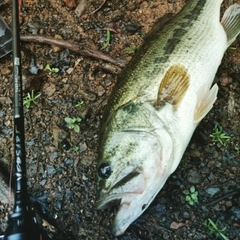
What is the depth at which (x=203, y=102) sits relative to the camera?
3.28m

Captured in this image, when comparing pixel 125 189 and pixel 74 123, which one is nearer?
pixel 125 189

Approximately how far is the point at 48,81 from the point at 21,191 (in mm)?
1526

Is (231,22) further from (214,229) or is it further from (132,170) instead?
(214,229)

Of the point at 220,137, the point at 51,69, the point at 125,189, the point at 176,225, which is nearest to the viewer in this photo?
the point at 125,189

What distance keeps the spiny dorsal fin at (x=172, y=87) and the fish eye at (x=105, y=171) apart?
659 mm

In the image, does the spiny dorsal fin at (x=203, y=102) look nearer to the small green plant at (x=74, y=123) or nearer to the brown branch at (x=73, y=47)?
the brown branch at (x=73, y=47)

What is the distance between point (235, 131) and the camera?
373 centimetres

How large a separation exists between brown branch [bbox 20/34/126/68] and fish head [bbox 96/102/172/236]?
1.09 metres

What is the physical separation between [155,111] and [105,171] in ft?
2.10

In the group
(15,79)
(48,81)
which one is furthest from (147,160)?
(48,81)

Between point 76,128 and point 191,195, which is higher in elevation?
point 76,128

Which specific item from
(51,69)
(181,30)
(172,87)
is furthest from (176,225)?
(51,69)

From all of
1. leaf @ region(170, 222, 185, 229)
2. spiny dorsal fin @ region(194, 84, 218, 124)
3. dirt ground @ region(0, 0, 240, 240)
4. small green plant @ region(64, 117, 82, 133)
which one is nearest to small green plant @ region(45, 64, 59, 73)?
dirt ground @ region(0, 0, 240, 240)

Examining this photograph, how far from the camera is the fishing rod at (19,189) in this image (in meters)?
2.77
